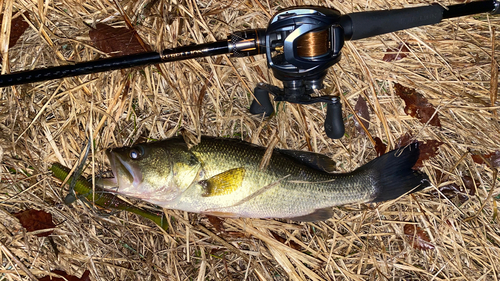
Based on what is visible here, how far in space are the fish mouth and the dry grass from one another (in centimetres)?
46

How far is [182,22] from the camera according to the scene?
2.60 metres

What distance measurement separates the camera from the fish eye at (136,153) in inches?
90.3

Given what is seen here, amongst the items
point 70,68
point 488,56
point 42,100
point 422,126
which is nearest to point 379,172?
point 422,126

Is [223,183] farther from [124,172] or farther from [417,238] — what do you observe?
[417,238]

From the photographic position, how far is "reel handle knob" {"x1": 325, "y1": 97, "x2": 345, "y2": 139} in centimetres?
241

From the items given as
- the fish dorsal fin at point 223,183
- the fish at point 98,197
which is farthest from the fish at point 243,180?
the fish at point 98,197

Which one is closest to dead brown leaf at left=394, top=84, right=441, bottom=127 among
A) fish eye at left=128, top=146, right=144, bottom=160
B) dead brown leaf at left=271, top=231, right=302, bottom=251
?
dead brown leaf at left=271, top=231, right=302, bottom=251

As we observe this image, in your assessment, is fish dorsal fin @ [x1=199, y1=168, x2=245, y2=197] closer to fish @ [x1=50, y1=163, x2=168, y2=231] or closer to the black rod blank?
fish @ [x1=50, y1=163, x2=168, y2=231]

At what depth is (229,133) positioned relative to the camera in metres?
2.82

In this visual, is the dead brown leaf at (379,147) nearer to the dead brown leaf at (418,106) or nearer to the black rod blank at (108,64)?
the dead brown leaf at (418,106)

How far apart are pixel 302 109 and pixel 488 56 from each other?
1.56m

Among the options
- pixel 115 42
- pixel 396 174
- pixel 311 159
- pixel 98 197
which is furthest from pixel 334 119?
pixel 98 197

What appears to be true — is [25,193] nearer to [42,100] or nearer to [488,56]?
[42,100]

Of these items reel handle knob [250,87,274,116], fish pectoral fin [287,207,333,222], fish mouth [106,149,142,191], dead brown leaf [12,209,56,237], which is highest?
reel handle knob [250,87,274,116]
